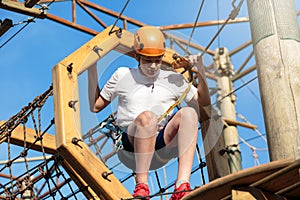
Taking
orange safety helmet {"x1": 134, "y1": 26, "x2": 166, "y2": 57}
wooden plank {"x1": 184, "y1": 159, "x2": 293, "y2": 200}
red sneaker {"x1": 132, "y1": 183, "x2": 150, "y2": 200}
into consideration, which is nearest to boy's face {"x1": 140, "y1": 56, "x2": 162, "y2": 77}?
orange safety helmet {"x1": 134, "y1": 26, "x2": 166, "y2": 57}

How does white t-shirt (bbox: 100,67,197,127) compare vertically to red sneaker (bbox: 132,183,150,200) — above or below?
above

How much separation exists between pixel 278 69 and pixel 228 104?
303 inches

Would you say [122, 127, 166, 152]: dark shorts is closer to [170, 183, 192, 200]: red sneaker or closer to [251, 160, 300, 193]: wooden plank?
[170, 183, 192, 200]: red sneaker

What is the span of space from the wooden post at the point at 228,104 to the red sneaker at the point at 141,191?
198 inches

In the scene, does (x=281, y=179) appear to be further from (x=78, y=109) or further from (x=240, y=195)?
(x=78, y=109)

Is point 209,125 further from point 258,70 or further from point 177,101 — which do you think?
point 258,70

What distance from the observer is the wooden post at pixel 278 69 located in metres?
3.44

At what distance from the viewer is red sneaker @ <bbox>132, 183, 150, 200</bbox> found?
415 cm

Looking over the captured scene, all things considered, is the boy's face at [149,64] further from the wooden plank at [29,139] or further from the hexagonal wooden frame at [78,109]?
the wooden plank at [29,139]

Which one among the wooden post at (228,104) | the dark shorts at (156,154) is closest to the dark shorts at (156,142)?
the dark shorts at (156,154)

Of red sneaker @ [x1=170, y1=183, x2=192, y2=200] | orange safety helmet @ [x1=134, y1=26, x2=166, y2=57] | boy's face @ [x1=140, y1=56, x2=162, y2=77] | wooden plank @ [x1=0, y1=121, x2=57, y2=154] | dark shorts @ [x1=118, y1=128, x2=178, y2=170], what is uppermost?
wooden plank @ [x1=0, y1=121, x2=57, y2=154]

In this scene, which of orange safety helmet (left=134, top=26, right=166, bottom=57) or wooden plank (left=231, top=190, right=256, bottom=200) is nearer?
wooden plank (left=231, top=190, right=256, bottom=200)

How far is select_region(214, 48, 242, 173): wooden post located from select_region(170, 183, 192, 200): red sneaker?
16.7 ft

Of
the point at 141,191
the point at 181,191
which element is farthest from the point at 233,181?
the point at 141,191
